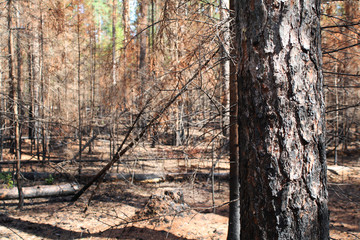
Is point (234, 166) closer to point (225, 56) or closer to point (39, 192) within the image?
point (225, 56)

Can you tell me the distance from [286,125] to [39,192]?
6921mm

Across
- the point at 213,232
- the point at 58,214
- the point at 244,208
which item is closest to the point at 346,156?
the point at 213,232

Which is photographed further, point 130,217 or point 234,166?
point 130,217

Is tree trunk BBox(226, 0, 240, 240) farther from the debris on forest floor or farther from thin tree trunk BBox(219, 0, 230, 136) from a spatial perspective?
the debris on forest floor

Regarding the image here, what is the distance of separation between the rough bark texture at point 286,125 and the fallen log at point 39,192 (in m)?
6.07

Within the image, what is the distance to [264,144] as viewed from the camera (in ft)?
5.55

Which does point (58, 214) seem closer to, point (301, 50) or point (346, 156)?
point (301, 50)

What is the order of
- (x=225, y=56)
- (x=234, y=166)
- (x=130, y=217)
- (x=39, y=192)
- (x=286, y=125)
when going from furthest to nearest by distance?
(x=39, y=192)
(x=130, y=217)
(x=234, y=166)
(x=225, y=56)
(x=286, y=125)

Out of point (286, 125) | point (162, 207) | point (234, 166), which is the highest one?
point (286, 125)

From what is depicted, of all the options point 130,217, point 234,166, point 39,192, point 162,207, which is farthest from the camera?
point 39,192

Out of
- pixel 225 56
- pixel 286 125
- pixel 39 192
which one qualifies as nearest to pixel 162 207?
pixel 39 192

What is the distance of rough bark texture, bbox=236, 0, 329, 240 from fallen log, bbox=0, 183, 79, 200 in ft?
19.9

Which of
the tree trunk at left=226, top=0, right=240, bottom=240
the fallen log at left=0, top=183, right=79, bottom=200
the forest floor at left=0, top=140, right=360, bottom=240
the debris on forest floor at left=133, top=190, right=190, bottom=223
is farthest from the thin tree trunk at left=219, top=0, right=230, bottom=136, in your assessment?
the fallen log at left=0, top=183, right=79, bottom=200

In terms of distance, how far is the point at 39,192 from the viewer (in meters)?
6.85
